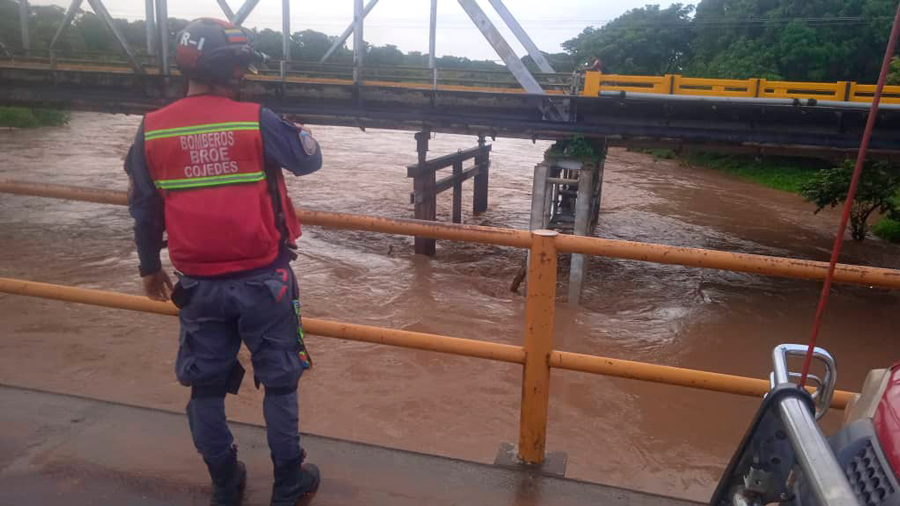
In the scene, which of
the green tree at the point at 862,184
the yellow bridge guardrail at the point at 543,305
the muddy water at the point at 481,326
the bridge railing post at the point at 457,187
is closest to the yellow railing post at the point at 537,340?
the yellow bridge guardrail at the point at 543,305

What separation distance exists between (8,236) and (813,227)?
20844 mm

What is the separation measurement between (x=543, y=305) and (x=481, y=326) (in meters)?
8.26

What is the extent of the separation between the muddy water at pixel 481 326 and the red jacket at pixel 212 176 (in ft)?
14.0

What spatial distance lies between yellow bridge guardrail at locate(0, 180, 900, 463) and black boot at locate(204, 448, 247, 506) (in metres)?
0.56

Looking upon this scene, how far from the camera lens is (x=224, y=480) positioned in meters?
2.23

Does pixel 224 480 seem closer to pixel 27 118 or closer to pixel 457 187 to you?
pixel 457 187

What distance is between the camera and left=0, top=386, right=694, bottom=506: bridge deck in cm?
234

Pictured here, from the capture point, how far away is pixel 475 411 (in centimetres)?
719

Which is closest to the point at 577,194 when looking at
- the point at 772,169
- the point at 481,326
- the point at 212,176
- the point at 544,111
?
the point at 544,111

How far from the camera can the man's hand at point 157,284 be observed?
2.19m

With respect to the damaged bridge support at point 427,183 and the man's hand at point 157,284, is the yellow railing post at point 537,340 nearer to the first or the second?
the man's hand at point 157,284

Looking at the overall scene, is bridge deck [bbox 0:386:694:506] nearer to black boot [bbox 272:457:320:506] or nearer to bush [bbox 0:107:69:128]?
black boot [bbox 272:457:320:506]

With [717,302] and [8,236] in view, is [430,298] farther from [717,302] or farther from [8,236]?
[8,236]

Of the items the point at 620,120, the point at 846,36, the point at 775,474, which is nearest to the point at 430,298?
the point at 620,120
